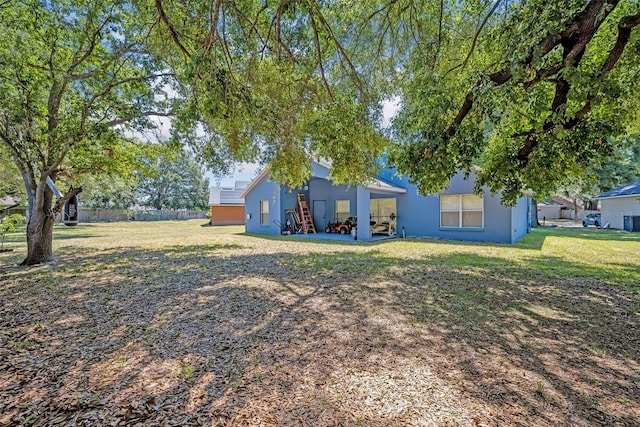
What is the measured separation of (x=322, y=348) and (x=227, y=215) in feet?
85.5

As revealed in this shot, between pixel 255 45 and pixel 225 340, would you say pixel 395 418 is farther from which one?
pixel 255 45

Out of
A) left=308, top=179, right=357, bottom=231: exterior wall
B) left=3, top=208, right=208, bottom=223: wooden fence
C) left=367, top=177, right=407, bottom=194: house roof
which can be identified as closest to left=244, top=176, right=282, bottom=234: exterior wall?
left=308, top=179, right=357, bottom=231: exterior wall

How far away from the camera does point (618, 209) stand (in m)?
19.2

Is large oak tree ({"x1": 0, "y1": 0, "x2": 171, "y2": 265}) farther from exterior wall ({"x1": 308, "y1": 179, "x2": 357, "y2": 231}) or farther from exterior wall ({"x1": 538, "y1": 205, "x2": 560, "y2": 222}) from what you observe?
exterior wall ({"x1": 538, "y1": 205, "x2": 560, "y2": 222})

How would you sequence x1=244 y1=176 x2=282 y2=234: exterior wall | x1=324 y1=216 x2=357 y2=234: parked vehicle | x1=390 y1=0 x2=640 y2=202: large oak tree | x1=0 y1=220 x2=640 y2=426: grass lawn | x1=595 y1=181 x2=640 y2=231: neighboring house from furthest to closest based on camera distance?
1. x1=595 y1=181 x2=640 y2=231: neighboring house
2. x1=244 y1=176 x2=282 y2=234: exterior wall
3. x1=324 y1=216 x2=357 y2=234: parked vehicle
4. x1=390 y1=0 x2=640 y2=202: large oak tree
5. x1=0 y1=220 x2=640 y2=426: grass lawn

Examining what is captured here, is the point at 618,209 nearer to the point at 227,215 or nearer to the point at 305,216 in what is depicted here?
the point at 305,216

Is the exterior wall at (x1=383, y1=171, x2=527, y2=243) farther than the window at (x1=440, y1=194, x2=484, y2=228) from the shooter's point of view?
No

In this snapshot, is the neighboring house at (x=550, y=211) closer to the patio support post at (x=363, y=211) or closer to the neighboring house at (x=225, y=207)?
the patio support post at (x=363, y=211)

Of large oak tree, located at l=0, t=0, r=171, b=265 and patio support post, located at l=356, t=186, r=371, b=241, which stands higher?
large oak tree, located at l=0, t=0, r=171, b=265

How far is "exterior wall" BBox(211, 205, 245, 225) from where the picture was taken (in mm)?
27406

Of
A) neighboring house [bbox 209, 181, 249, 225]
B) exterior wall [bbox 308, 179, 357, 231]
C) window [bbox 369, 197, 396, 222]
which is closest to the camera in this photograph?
window [bbox 369, 197, 396, 222]

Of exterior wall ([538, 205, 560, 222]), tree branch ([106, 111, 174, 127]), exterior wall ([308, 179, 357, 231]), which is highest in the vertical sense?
tree branch ([106, 111, 174, 127])

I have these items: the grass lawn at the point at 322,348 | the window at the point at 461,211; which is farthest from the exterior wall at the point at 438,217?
the grass lawn at the point at 322,348

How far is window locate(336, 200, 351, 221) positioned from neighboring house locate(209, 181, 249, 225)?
1299cm
